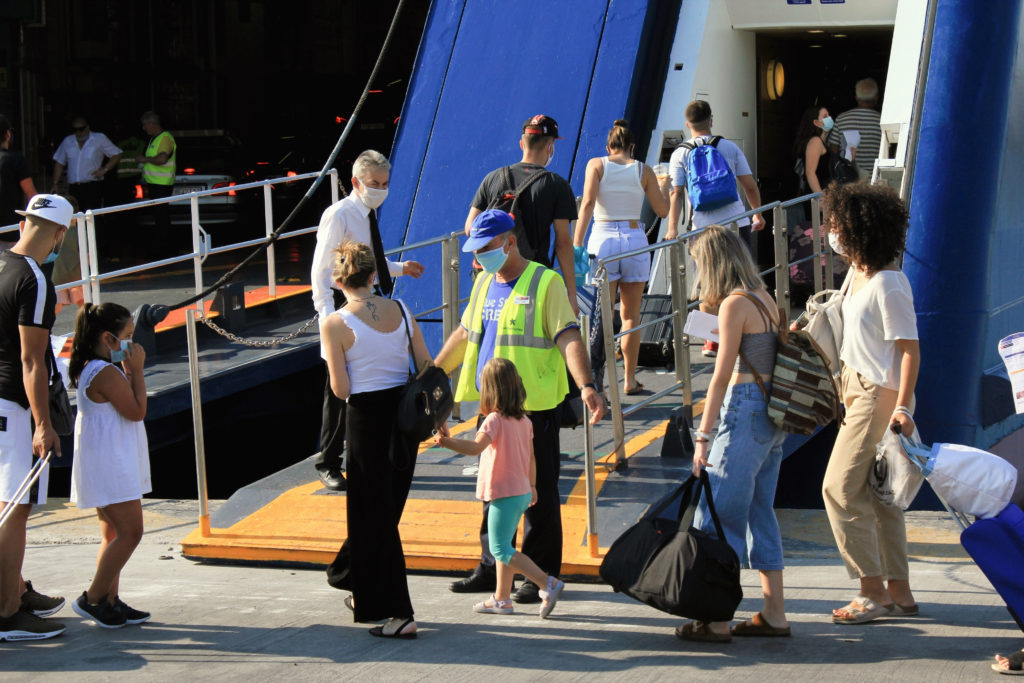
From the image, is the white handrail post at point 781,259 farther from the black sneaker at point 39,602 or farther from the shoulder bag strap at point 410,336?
the black sneaker at point 39,602

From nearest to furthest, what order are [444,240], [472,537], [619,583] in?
1. [619,583]
2. [472,537]
3. [444,240]

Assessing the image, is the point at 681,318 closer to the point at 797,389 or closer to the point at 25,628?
the point at 797,389

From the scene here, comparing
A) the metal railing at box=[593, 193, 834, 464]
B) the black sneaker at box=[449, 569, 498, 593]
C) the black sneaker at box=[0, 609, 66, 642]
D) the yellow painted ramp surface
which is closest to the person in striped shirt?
the metal railing at box=[593, 193, 834, 464]

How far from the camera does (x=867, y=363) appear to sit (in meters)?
5.23

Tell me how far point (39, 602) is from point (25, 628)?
0.21 meters

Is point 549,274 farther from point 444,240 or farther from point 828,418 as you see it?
point 444,240

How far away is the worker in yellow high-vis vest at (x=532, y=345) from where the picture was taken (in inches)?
221

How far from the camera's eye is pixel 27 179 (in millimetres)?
10078

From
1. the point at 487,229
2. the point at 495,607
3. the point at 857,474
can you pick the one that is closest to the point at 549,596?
the point at 495,607

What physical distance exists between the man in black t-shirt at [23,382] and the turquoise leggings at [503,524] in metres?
1.86

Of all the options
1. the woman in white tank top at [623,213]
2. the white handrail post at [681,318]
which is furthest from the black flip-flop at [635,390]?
the white handrail post at [681,318]

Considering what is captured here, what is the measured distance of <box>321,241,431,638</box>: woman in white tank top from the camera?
A: 522 centimetres

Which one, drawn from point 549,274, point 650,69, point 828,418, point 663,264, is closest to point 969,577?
point 828,418

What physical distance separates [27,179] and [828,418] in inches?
287
